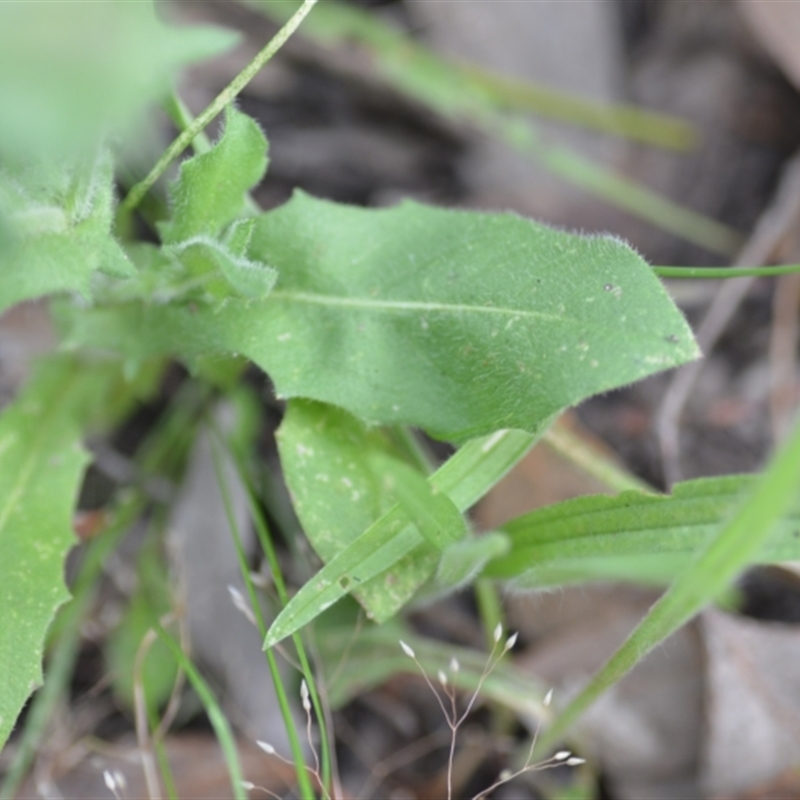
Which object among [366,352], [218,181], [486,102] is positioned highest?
[486,102]

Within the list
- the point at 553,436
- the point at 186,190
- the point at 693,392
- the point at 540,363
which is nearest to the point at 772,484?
the point at 540,363

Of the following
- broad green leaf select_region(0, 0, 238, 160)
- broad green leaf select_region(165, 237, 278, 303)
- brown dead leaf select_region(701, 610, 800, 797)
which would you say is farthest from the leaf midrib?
brown dead leaf select_region(701, 610, 800, 797)

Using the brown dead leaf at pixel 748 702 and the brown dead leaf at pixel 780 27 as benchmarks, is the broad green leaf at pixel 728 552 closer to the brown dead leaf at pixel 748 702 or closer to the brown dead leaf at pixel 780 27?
the brown dead leaf at pixel 748 702

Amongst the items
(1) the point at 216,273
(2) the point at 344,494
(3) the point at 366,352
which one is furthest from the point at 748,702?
(1) the point at 216,273

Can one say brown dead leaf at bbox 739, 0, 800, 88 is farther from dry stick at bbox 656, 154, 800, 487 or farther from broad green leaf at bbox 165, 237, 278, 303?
broad green leaf at bbox 165, 237, 278, 303

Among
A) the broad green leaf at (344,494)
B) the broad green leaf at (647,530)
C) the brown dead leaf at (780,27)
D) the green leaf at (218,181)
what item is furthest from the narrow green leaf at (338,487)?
the brown dead leaf at (780,27)

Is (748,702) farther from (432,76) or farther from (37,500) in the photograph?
(432,76)

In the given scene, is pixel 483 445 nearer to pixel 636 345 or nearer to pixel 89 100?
pixel 636 345
